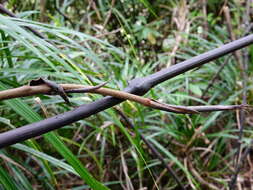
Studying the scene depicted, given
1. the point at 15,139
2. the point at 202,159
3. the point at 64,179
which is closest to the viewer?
the point at 15,139

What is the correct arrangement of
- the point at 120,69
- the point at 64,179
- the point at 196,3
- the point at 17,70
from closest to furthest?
the point at 17,70
the point at 64,179
the point at 120,69
the point at 196,3

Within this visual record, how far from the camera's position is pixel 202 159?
1.20 metres

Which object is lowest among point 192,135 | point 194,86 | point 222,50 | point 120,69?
point 192,135

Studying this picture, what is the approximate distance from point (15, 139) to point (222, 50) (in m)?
0.22

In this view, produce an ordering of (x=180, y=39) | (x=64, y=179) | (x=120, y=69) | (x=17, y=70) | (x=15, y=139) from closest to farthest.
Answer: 1. (x=15, y=139)
2. (x=17, y=70)
3. (x=64, y=179)
4. (x=120, y=69)
5. (x=180, y=39)

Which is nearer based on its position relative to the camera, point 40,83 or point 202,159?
point 40,83

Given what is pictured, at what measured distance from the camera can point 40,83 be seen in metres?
0.26

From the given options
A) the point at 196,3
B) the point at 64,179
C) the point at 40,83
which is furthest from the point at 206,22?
the point at 40,83

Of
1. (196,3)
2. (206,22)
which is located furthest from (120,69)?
(196,3)

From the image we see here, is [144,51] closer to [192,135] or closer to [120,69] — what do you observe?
[120,69]

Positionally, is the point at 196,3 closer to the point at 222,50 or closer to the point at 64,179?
the point at 64,179

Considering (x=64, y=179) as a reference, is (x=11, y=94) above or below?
above

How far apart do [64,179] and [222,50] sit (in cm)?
88

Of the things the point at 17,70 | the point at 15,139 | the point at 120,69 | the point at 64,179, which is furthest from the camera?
the point at 120,69
